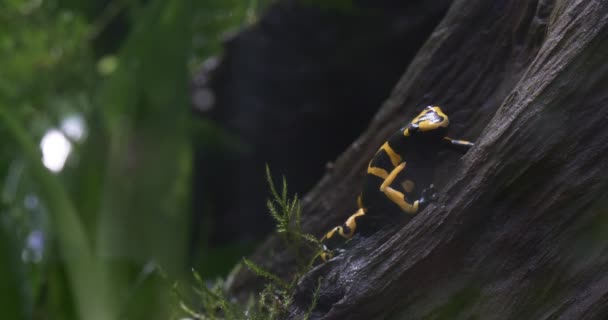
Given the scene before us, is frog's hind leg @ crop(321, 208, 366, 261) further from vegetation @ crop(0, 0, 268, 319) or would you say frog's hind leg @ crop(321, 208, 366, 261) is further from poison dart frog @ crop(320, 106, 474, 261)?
vegetation @ crop(0, 0, 268, 319)

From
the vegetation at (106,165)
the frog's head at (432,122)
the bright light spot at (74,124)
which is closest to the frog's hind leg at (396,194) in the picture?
the frog's head at (432,122)

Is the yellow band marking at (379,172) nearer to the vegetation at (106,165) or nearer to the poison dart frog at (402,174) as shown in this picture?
the poison dart frog at (402,174)

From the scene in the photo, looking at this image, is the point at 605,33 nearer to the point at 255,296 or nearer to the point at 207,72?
the point at 255,296

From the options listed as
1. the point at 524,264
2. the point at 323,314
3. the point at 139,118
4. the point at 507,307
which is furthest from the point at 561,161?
the point at 139,118

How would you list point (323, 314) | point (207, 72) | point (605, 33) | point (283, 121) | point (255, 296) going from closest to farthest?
point (605, 33)
point (323, 314)
point (255, 296)
point (283, 121)
point (207, 72)

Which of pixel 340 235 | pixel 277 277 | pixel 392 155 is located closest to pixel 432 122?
pixel 392 155

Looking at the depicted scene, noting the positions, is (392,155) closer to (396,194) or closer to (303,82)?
(396,194)
